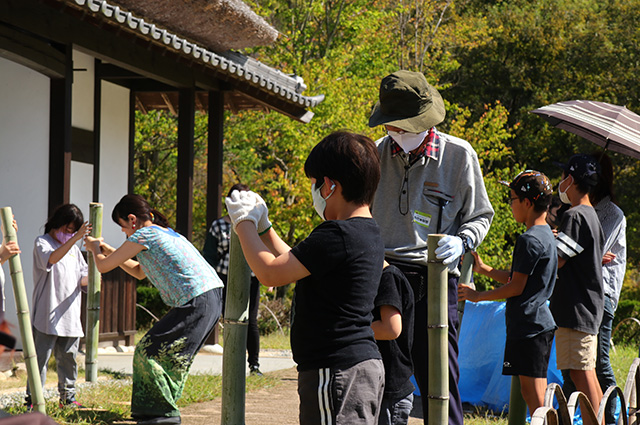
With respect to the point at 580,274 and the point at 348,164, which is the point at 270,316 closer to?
the point at 580,274

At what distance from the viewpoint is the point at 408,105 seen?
3305 millimetres

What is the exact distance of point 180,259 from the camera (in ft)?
16.2

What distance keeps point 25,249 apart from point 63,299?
2514mm

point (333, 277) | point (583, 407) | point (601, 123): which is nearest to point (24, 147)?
point (601, 123)

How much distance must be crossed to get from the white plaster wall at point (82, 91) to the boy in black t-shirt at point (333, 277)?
687cm

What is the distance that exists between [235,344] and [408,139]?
4.29 feet

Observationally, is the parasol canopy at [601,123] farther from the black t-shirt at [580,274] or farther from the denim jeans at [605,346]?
the denim jeans at [605,346]

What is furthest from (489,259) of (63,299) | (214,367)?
(63,299)

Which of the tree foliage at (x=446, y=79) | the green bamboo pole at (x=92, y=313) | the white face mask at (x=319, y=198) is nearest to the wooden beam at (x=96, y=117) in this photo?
the green bamboo pole at (x=92, y=313)

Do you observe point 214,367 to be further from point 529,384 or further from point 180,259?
point 529,384

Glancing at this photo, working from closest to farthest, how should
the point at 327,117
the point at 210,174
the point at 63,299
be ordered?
the point at 63,299 < the point at 210,174 < the point at 327,117

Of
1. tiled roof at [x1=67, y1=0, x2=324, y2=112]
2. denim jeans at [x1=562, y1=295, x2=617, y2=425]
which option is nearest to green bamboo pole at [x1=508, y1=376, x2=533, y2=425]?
denim jeans at [x1=562, y1=295, x2=617, y2=425]

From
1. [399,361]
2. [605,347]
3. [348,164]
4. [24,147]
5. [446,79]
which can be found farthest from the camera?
[446,79]

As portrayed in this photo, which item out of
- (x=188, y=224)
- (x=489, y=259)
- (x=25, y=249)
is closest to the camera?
(x=25, y=249)
